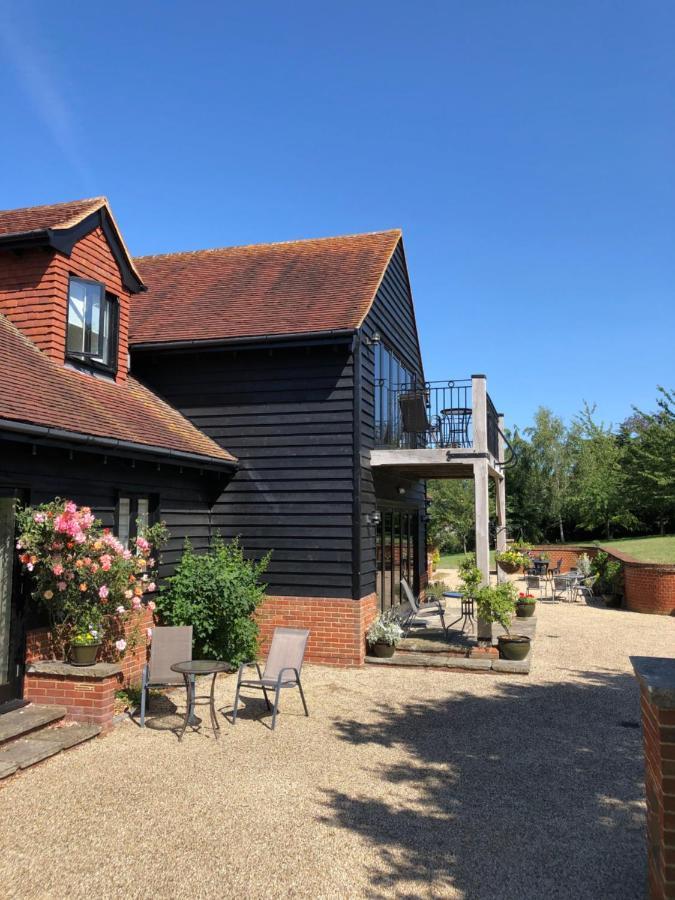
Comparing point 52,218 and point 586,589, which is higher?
point 52,218

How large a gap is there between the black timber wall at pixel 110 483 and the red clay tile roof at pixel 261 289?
7.71 ft

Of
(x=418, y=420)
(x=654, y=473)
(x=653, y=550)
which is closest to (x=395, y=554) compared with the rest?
(x=418, y=420)

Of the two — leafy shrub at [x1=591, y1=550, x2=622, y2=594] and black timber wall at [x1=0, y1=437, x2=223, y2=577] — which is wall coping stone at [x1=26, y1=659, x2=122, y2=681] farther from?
leafy shrub at [x1=591, y1=550, x2=622, y2=594]

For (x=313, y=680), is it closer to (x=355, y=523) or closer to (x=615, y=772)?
(x=355, y=523)

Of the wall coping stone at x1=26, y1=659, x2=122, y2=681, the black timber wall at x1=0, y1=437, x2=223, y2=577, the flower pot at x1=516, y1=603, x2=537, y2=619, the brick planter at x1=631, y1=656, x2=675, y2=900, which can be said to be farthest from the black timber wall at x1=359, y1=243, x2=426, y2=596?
the brick planter at x1=631, y1=656, x2=675, y2=900

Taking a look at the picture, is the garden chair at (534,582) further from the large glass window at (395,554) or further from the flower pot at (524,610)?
the large glass window at (395,554)

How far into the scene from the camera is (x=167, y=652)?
7082mm

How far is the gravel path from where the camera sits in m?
3.77

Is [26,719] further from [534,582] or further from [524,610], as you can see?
[534,582]

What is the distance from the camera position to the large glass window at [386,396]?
1111 cm

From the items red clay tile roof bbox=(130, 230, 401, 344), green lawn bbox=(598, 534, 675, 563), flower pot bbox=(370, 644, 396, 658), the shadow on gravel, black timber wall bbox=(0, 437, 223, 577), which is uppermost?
red clay tile roof bbox=(130, 230, 401, 344)

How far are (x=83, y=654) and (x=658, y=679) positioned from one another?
5336 millimetres

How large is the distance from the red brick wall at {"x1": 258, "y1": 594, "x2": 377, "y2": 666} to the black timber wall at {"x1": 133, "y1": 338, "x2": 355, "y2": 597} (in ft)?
0.54

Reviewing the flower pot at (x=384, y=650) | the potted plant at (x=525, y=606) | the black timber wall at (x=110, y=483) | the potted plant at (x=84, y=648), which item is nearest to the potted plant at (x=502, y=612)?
the flower pot at (x=384, y=650)
